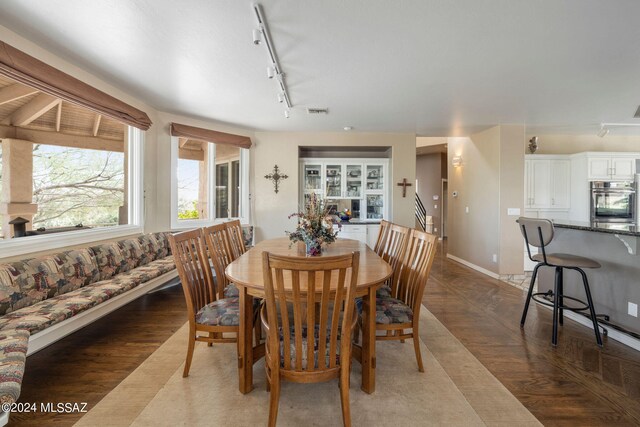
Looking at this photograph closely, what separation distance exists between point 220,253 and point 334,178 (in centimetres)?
327

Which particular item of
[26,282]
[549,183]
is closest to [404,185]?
[549,183]

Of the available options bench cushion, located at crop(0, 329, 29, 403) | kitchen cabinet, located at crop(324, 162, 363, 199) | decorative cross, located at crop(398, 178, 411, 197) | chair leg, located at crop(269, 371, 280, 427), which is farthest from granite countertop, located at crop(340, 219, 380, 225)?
bench cushion, located at crop(0, 329, 29, 403)

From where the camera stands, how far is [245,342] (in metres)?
1.63

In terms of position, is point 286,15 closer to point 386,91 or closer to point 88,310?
point 386,91

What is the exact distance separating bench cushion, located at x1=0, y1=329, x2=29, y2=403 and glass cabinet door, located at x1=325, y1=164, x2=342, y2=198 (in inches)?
169

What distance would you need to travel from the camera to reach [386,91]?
3104 millimetres

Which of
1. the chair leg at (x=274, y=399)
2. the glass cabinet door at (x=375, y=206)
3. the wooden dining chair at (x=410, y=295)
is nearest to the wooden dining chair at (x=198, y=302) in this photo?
the chair leg at (x=274, y=399)

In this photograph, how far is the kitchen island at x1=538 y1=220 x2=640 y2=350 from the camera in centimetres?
222

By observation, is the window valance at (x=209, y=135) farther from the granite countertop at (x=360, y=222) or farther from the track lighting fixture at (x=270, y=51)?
the granite countertop at (x=360, y=222)

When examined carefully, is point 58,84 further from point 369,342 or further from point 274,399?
point 369,342

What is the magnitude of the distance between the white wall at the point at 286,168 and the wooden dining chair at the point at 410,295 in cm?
310

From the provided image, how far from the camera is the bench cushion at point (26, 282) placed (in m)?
1.85

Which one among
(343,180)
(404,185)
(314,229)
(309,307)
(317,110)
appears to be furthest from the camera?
(343,180)

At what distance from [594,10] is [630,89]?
6.75 ft
